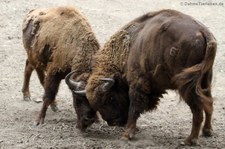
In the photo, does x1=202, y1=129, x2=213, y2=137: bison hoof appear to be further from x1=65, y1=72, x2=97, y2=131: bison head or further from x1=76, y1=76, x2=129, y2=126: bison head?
x1=65, y1=72, x2=97, y2=131: bison head

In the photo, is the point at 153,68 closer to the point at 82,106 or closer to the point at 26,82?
the point at 82,106

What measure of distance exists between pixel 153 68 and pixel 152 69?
35 mm

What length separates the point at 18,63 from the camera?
434 inches

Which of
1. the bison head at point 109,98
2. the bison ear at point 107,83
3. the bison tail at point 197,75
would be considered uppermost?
the bison tail at point 197,75

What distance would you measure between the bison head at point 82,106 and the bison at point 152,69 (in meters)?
0.10

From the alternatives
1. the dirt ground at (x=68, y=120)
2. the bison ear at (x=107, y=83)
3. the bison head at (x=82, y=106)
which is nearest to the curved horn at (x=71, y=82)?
the bison head at (x=82, y=106)

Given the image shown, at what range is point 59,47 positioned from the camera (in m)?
7.65

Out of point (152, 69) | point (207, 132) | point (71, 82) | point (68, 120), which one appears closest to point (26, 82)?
point (68, 120)

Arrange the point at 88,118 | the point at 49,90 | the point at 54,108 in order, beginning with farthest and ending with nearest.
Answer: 1. the point at 54,108
2. the point at 49,90
3. the point at 88,118

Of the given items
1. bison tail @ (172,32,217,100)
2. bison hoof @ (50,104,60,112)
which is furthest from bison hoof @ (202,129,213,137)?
bison hoof @ (50,104,60,112)

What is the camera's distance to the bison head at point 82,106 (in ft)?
24.1

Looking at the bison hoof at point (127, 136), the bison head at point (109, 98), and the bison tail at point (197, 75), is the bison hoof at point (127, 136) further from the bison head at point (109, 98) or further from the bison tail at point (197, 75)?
the bison tail at point (197, 75)

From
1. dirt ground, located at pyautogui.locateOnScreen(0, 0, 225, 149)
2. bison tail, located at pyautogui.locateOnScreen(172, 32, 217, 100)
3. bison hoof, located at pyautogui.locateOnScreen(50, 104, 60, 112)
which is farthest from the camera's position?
bison hoof, located at pyautogui.locateOnScreen(50, 104, 60, 112)

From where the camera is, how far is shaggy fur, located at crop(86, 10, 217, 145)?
630 cm
